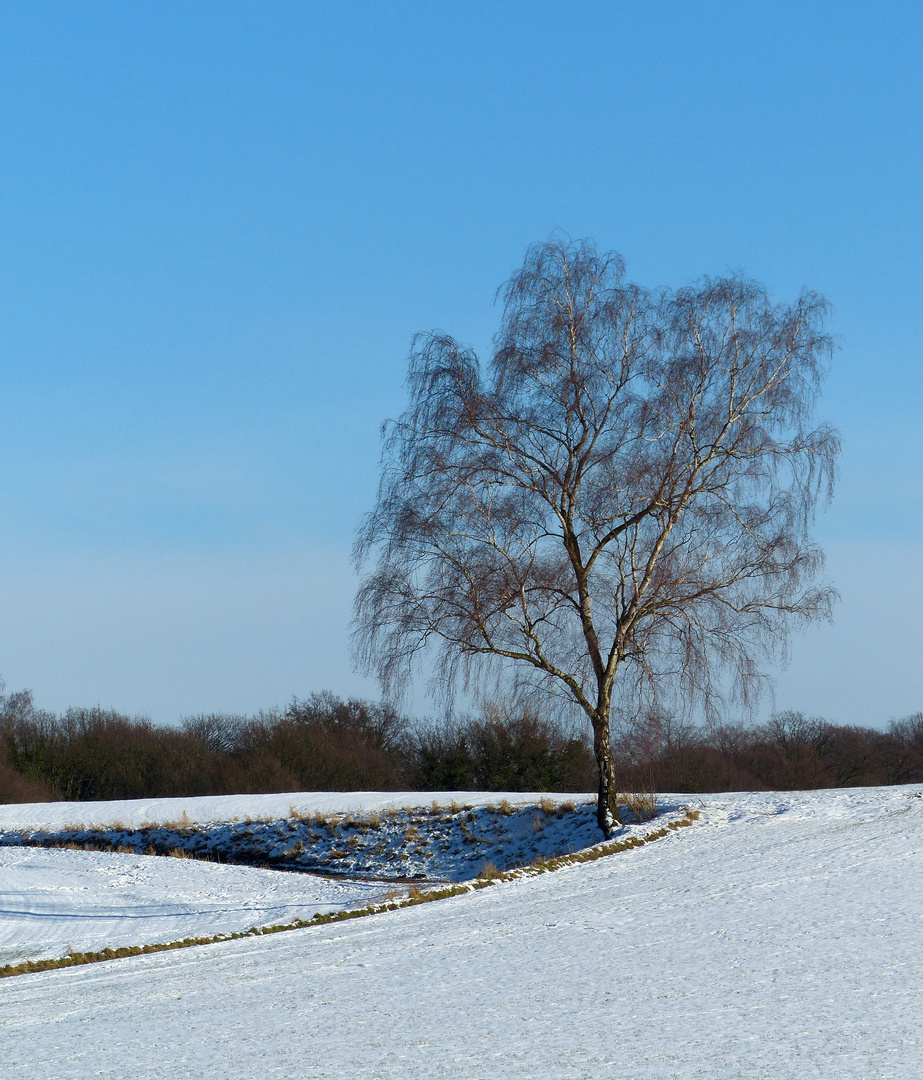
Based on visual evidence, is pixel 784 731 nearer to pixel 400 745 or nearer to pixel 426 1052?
pixel 400 745

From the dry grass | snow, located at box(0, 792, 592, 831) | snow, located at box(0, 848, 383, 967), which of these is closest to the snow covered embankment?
snow, located at box(0, 792, 592, 831)

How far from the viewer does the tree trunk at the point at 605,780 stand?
1962 centimetres

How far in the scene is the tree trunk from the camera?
64.4ft

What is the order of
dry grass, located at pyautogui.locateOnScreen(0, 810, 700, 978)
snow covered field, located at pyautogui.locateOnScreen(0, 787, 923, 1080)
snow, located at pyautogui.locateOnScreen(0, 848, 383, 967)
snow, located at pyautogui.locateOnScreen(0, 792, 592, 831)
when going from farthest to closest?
snow, located at pyautogui.locateOnScreen(0, 792, 592, 831)
snow, located at pyautogui.locateOnScreen(0, 848, 383, 967)
dry grass, located at pyautogui.locateOnScreen(0, 810, 700, 978)
snow covered field, located at pyautogui.locateOnScreen(0, 787, 923, 1080)

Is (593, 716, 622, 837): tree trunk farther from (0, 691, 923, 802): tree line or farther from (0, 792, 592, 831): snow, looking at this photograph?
(0, 691, 923, 802): tree line

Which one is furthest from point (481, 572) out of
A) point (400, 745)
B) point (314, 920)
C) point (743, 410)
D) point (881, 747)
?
point (881, 747)

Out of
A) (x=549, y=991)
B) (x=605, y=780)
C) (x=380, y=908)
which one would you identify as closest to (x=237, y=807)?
(x=605, y=780)

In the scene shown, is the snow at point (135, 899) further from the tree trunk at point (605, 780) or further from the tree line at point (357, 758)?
the tree line at point (357, 758)

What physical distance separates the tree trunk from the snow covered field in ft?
16.8

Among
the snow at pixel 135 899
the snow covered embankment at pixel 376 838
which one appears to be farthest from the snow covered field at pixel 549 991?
the snow covered embankment at pixel 376 838

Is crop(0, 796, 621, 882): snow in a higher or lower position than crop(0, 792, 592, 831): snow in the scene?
lower

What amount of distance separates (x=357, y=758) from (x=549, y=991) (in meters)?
43.1

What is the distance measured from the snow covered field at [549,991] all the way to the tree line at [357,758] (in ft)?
82.5

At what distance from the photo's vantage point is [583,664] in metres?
19.6
